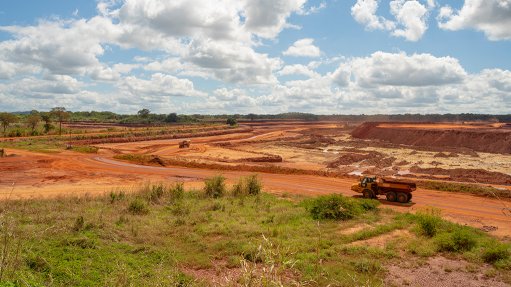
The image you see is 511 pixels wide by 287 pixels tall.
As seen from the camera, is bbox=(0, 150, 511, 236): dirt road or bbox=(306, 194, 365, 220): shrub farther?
bbox=(0, 150, 511, 236): dirt road

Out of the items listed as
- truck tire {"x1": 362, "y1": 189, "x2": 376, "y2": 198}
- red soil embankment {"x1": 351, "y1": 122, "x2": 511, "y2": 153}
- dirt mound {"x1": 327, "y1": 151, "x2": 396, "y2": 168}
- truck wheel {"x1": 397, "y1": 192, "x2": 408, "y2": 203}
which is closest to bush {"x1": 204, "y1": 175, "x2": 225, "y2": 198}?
truck tire {"x1": 362, "y1": 189, "x2": 376, "y2": 198}

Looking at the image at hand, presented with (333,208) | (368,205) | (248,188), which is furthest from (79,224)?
(368,205)

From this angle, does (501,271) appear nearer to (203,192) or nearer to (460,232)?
(460,232)

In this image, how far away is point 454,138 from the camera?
5950cm

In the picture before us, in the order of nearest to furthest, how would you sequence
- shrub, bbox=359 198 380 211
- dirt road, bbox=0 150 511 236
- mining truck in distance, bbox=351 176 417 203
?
shrub, bbox=359 198 380 211
dirt road, bbox=0 150 511 236
mining truck in distance, bbox=351 176 417 203

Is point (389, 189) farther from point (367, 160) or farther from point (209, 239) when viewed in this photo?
point (367, 160)

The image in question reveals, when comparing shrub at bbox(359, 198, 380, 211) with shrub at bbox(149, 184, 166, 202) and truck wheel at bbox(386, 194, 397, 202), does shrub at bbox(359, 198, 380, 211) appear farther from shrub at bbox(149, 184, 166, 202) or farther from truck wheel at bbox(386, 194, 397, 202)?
shrub at bbox(149, 184, 166, 202)

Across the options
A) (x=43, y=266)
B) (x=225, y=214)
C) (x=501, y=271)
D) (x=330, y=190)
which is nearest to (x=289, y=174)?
(x=330, y=190)

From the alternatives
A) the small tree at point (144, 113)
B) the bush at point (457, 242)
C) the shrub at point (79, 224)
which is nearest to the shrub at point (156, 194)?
the shrub at point (79, 224)

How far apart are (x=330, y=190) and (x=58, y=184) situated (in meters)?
20.4

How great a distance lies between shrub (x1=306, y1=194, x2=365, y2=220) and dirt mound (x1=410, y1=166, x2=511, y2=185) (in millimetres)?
16444

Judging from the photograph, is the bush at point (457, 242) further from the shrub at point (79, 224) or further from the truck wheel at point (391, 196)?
the shrub at point (79, 224)

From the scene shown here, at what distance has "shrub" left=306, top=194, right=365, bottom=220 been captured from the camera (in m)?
19.8

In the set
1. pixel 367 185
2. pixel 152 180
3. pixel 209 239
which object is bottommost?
pixel 152 180
